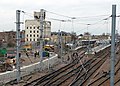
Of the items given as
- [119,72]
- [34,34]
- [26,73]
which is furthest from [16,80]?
[34,34]

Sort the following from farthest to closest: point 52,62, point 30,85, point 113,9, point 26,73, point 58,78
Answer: point 52,62
point 26,73
point 58,78
point 30,85
point 113,9

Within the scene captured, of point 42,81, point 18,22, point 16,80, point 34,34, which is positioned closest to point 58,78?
point 42,81

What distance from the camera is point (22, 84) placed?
→ 14297mm

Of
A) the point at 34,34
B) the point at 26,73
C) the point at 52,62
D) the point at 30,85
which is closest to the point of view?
the point at 30,85

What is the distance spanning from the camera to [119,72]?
18.5m

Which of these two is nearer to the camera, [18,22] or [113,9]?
[113,9]

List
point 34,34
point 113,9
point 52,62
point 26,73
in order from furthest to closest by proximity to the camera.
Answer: point 34,34 < point 52,62 < point 26,73 < point 113,9

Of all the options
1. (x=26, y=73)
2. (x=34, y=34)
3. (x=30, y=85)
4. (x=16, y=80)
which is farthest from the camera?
(x=34, y=34)

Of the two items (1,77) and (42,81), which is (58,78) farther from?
(1,77)

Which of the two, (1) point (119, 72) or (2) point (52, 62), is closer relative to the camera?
(1) point (119, 72)

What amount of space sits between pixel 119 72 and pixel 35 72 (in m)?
5.79

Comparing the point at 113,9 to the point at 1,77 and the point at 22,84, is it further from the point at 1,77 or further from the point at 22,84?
the point at 1,77

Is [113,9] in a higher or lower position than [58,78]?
higher

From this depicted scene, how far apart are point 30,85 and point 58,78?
2.97 metres
